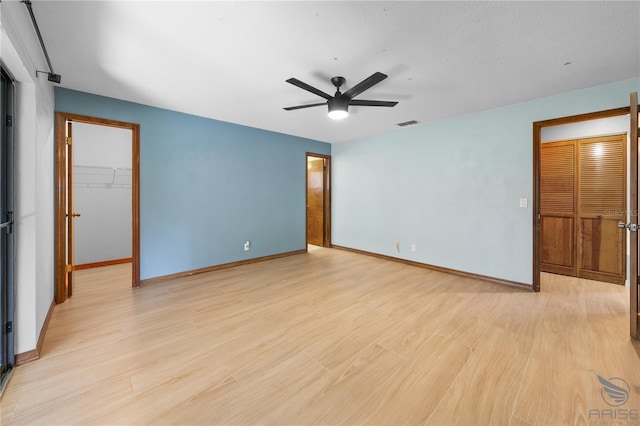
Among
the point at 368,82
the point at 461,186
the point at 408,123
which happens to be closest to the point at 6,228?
the point at 368,82

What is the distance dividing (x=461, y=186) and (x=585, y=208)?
1.70 m

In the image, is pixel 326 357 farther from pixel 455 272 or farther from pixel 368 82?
pixel 455 272

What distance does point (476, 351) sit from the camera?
200 cm

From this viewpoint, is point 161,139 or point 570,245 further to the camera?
point 570,245

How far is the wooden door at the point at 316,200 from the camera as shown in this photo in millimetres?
6150

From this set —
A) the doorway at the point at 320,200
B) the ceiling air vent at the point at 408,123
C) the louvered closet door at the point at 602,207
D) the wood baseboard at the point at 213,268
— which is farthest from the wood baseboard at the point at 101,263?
the louvered closet door at the point at 602,207

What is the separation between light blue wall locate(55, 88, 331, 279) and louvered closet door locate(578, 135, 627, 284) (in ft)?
14.5

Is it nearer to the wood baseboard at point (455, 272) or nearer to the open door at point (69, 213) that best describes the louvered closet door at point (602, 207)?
the wood baseboard at point (455, 272)

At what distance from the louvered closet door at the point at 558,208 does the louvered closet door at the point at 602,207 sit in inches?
3.6

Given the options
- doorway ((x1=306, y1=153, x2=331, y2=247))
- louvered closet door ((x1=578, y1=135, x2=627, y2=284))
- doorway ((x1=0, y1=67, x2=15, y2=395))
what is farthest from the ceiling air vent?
doorway ((x1=0, y1=67, x2=15, y2=395))

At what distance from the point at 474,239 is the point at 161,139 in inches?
182

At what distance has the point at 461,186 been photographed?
3.91 metres

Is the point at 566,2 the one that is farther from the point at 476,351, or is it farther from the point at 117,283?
the point at 117,283

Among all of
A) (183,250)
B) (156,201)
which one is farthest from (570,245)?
(156,201)
